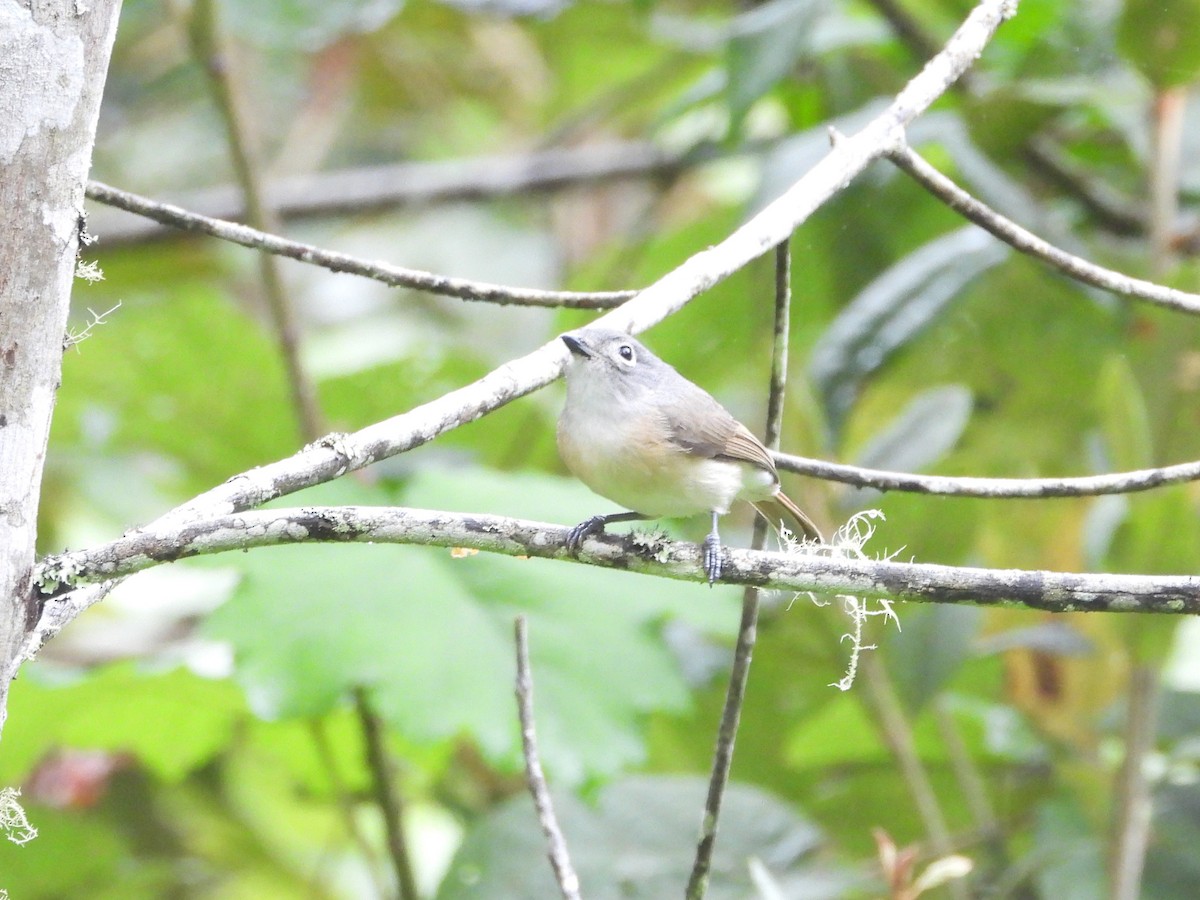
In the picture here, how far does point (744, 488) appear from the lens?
2.05 metres

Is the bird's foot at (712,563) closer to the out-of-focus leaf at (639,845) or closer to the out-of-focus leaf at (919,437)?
the out-of-focus leaf at (919,437)

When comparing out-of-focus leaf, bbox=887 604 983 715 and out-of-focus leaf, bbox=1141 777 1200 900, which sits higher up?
out-of-focus leaf, bbox=887 604 983 715

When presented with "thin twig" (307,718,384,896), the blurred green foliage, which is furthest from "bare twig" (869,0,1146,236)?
"thin twig" (307,718,384,896)

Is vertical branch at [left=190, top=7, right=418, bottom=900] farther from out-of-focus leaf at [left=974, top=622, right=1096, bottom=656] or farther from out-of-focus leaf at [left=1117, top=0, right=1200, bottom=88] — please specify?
out-of-focus leaf at [left=1117, top=0, right=1200, bottom=88]

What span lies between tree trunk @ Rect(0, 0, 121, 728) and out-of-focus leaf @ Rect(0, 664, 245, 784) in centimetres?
173

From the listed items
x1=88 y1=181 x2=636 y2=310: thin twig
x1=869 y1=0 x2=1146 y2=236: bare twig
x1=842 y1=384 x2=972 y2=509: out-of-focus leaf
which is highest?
x1=869 y1=0 x2=1146 y2=236: bare twig

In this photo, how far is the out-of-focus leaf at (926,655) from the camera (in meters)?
2.40

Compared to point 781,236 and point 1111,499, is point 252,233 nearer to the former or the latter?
point 781,236

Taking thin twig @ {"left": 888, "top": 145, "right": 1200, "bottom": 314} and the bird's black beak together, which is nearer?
thin twig @ {"left": 888, "top": 145, "right": 1200, "bottom": 314}

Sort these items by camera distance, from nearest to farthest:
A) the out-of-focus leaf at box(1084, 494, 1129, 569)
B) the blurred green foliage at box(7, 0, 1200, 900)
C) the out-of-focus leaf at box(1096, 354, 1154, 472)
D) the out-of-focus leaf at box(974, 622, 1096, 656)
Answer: the out-of-focus leaf at box(1096, 354, 1154, 472)
the out-of-focus leaf at box(1084, 494, 1129, 569)
the blurred green foliage at box(7, 0, 1200, 900)
the out-of-focus leaf at box(974, 622, 1096, 656)

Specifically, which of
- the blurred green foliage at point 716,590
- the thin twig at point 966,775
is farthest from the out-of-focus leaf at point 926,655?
the thin twig at point 966,775

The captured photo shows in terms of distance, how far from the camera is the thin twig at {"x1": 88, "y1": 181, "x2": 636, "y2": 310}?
1.38 m

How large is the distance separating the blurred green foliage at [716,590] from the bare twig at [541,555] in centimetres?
101

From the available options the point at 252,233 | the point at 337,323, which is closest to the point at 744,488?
the point at 252,233
